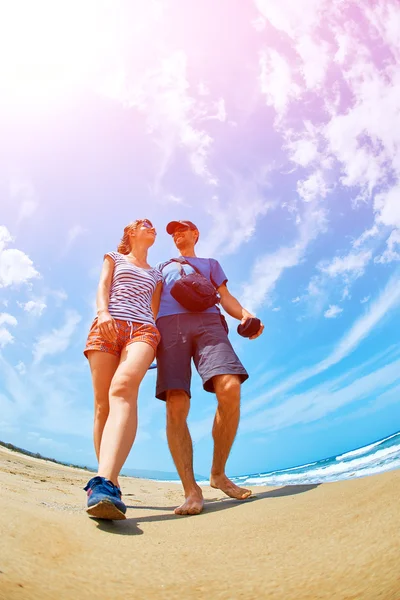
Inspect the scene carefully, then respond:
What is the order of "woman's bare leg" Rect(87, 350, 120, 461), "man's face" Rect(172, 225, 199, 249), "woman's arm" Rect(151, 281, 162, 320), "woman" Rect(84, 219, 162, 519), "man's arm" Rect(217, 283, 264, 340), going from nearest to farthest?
"woman" Rect(84, 219, 162, 519)
"woman's bare leg" Rect(87, 350, 120, 461)
"woman's arm" Rect(151, 281, 162, 320)
"man's arm" Rect(217, 283, 264, 340)
"man's face" Rect(172, 225, 199, 249)

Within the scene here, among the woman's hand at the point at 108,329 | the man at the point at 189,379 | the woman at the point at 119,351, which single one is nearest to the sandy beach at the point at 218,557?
the woman at the point at 119,351

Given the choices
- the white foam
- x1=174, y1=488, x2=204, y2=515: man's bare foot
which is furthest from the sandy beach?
the white foam

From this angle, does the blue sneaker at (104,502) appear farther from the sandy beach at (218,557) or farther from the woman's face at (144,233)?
the woman's face at (144,233)

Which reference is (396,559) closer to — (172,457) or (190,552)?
(190,552)

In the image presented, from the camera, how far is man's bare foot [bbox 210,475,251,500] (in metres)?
2.77

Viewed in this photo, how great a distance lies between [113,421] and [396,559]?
161cm

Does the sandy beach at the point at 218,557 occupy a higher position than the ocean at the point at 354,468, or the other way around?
the ocean at the point at 354,468

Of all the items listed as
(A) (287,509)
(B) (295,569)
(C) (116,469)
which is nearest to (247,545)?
(B) (295,569)

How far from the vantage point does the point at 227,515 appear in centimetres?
208

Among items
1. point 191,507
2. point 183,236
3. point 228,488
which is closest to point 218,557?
point 191,507

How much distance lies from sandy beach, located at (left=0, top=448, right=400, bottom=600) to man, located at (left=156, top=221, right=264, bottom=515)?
1023 mm

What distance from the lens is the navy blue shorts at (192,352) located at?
283 centimetres

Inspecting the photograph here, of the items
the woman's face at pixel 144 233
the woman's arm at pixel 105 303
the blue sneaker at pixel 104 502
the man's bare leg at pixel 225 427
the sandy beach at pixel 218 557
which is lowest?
the sandy beach at pixel 218 557

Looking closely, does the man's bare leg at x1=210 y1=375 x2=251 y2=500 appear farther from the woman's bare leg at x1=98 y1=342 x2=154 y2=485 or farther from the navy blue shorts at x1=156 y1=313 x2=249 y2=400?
the woman's bare leg at x1=98 y1=342 x2=154 y2=485
